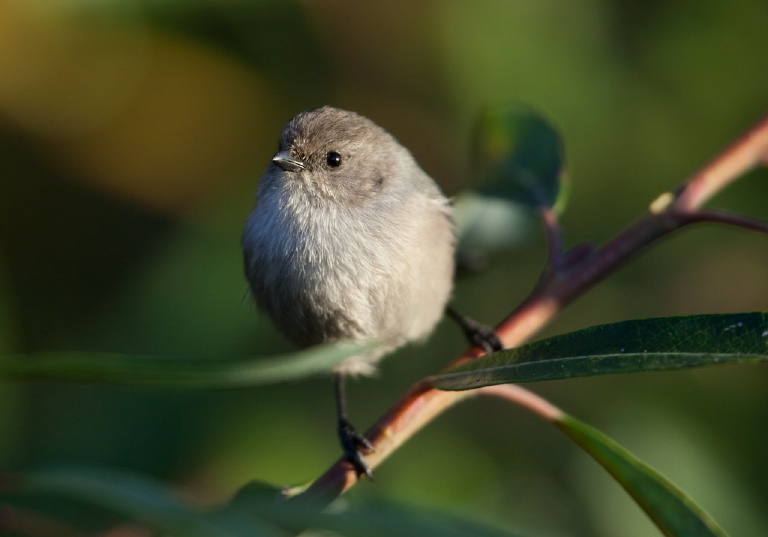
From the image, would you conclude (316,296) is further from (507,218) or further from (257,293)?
(507,218)

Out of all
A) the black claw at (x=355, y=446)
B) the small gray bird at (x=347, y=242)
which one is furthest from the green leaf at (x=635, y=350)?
the small gray bird at (x=347, y=242)

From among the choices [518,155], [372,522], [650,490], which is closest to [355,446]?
[650,490]

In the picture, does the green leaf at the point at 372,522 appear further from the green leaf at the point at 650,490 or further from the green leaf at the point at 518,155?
the green leaf at the point at 518,155

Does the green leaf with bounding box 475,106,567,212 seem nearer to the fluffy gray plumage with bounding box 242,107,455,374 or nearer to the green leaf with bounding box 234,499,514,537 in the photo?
the fluffy gray plumage with bounding box 242,107,455,374

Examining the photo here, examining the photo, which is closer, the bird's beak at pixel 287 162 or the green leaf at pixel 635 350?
the green leaf at pixel 635 350

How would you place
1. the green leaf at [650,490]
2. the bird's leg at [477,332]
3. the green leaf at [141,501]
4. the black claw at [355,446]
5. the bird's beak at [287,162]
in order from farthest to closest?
the bird's beak at [287,162]
the bird's leg at [477,332]
the black claw at [355,446]
the green leaf at [650,490]
the green leaf at [141,501]

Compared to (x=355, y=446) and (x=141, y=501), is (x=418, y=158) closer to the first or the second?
(x=355, y=446)
